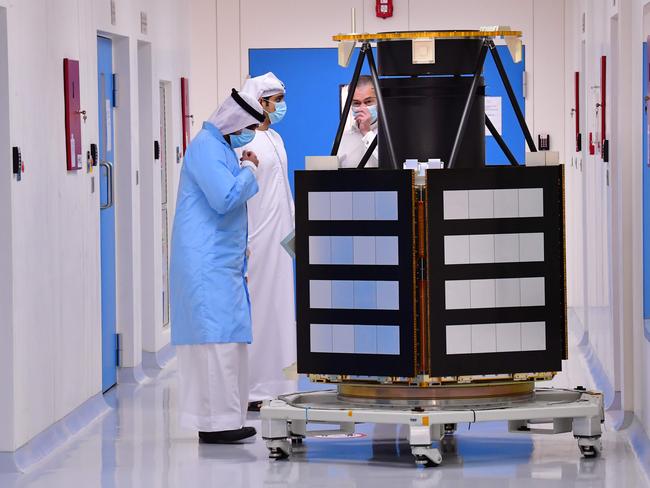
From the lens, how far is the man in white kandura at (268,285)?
679 centimetres

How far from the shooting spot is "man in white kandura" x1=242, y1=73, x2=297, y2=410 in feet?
22.3

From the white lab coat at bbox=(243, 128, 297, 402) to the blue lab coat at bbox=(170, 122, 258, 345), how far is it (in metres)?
0.97

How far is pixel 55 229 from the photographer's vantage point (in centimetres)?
610

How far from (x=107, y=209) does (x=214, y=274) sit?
2.00 m

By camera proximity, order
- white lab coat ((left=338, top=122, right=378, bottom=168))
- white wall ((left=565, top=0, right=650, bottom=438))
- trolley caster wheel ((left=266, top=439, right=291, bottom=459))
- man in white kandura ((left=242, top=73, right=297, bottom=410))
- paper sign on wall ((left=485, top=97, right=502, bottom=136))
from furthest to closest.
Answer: paper sign on wall ((left=485, top=97, right=502, bottom=136))
white lab coat ((left=338, top=122, right=378, bottom=168))
man in white kandura ((left=242, top=73, right=297, bottom=410))
white wall ((left=565, top=0, right=650, bottom=438))
trolley caster wheel ((left=266, top=439, right=291, bottom=459))

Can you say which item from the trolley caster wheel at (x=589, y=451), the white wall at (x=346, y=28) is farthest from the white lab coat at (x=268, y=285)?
the white wall at (x=346, y=28)

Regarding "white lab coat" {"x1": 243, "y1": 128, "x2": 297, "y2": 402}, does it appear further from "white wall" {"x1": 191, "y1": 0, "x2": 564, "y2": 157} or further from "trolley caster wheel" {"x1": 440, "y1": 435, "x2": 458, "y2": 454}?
"white wall" {"x1": 191, "y1": 0, "x2": 564, "y2": 157}

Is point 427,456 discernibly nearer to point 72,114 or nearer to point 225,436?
point 225,436

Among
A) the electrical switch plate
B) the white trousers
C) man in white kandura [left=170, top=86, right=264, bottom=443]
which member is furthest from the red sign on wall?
the white trousers

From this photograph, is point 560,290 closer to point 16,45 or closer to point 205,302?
point 205,302

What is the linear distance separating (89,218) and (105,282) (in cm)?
78

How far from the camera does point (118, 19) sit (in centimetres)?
764

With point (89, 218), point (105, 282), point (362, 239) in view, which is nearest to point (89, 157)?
point (89, 218)

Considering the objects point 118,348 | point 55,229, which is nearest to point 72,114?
point 55,229
